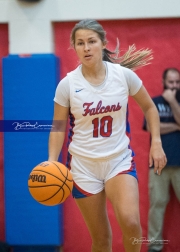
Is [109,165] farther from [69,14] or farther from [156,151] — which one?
[69,14]

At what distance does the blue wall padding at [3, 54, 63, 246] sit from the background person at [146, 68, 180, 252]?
105 cm

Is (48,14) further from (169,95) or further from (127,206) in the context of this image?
(127,206)

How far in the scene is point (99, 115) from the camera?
3592 mm

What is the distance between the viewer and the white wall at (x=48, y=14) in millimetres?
5344

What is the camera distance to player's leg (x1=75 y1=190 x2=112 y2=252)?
12.0 feet

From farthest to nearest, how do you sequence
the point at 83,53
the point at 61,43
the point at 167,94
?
the point at 61,43
the point at 167,94
the point at 83,53

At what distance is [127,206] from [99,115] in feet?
2.23

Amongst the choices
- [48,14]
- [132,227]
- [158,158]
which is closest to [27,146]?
[48,14]

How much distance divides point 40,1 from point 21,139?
1.52 m

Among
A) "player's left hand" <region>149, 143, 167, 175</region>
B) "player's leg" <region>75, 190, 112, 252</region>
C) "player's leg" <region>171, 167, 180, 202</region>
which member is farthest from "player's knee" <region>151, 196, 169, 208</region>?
"player's left hand" <region>149, 143, 167, 175</region>

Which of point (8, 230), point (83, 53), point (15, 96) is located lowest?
point (8, 230)

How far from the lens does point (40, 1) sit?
546cm

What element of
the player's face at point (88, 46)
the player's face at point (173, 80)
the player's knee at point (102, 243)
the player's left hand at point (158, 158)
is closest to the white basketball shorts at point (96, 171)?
the player's left hand at point (158, 158)

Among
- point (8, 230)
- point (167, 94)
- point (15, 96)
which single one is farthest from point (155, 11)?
point (8, 230)
